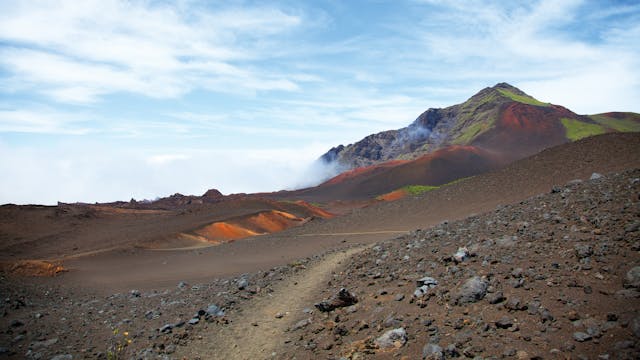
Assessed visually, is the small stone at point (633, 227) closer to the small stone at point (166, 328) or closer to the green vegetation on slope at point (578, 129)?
the small stone at point (166, 328)

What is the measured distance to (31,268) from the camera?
62.7 ft

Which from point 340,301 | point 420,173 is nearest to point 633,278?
point 340,301

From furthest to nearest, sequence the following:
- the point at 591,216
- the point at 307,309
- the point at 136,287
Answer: the point at 136,287 < the point at 307,309 < the point at 591,216

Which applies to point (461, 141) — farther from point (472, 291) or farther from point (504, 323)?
point (504, 323)

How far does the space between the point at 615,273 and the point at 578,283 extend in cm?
53

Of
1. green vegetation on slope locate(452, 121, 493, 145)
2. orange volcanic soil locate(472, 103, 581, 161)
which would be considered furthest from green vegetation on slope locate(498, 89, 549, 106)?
green vegetation on slope locate(452, 121, 493, 145)

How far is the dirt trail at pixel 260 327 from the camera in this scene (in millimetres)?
8570

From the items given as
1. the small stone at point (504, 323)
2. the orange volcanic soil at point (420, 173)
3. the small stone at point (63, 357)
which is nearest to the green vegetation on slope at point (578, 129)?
the orange volcanic soil at point (420, 173)

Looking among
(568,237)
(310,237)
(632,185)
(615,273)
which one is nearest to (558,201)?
(632,185)

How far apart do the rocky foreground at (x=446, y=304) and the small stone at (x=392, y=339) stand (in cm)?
2

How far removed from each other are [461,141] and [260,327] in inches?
3352

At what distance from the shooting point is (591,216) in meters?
8.83

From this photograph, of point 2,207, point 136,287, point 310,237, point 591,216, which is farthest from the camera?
point 2,207

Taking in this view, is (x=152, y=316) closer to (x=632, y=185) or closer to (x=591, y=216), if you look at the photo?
(x=591, y=216)
